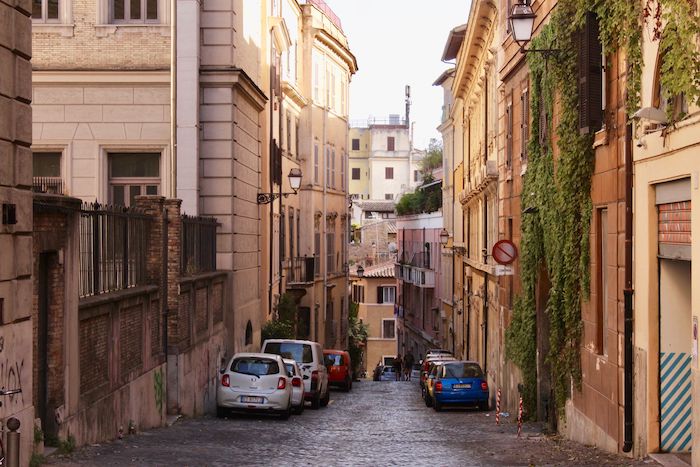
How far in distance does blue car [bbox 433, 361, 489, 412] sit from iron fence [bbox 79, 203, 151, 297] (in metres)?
11.3

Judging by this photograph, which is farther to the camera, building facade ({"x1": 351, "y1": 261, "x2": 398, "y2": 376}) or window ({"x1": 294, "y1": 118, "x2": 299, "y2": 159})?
building facade ({"x1": 351, "y1": 261, "x2": 398, "y2": 376})

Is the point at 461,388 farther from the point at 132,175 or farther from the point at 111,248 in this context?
the point at 111,248

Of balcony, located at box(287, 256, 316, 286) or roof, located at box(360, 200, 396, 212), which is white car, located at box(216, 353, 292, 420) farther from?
roof, located at box(360, 200, 396, 212)

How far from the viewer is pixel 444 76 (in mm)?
62656

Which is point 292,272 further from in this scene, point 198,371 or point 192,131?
point 198,371

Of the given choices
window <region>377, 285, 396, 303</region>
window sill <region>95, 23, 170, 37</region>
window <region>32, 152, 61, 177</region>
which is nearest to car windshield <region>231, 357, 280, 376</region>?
window <region>32, 152, 61, 177</region>

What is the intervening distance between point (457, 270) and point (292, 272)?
9.12 meters

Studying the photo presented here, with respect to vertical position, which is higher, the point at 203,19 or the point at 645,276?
the point at 203,19

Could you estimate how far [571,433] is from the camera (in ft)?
61.6

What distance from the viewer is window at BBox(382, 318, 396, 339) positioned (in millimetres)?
85562

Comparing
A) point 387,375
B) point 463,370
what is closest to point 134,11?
point 463,370

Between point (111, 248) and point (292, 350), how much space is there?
1244 centimetres

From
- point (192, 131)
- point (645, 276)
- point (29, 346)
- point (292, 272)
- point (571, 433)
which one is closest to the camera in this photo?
point (29, 346)

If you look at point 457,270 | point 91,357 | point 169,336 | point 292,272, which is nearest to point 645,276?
point 91,357
